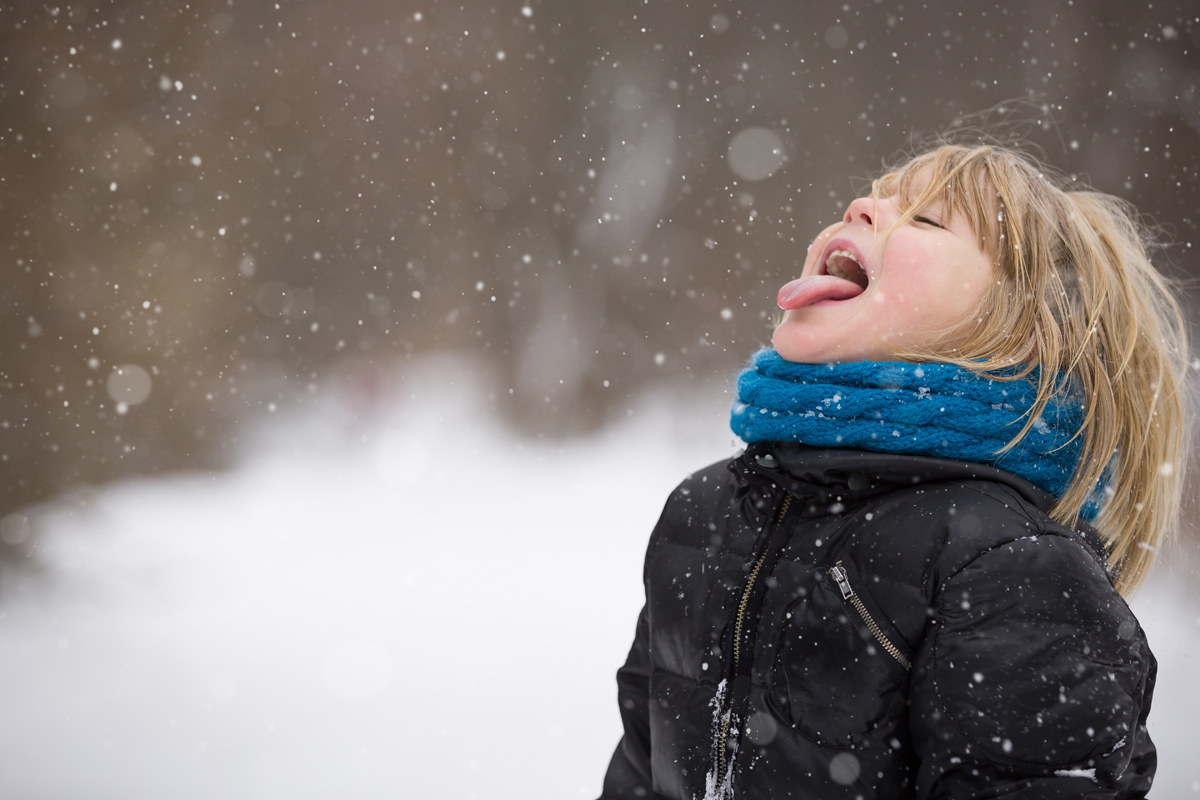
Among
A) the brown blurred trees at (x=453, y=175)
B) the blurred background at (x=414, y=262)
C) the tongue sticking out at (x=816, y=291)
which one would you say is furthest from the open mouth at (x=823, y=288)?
the brown blurred trees at (x=453, y=175)

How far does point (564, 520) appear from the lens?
2400 mm

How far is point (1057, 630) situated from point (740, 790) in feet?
0.80

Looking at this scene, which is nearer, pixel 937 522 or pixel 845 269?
pixel 937 522

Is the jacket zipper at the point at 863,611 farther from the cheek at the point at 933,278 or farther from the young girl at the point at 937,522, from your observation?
the cheek at the point at 933,278

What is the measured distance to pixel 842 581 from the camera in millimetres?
561

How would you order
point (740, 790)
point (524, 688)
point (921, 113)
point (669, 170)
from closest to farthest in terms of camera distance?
point (740, 790)
point (524, 688)
point (921, 113)
point (669, 170)

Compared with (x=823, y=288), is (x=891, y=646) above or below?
below

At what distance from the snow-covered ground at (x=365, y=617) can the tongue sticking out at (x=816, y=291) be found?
1265mm

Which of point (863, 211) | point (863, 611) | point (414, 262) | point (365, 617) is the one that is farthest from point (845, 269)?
point (414, 262)

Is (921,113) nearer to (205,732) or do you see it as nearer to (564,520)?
(564,520)

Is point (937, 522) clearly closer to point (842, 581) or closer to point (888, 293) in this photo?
point (842, 581)

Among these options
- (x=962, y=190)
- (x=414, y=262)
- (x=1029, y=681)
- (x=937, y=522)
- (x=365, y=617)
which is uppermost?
(x=414, y=262)

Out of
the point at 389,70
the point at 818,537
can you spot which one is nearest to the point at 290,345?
the point at 389,70

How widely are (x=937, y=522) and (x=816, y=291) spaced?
0.67 ft
